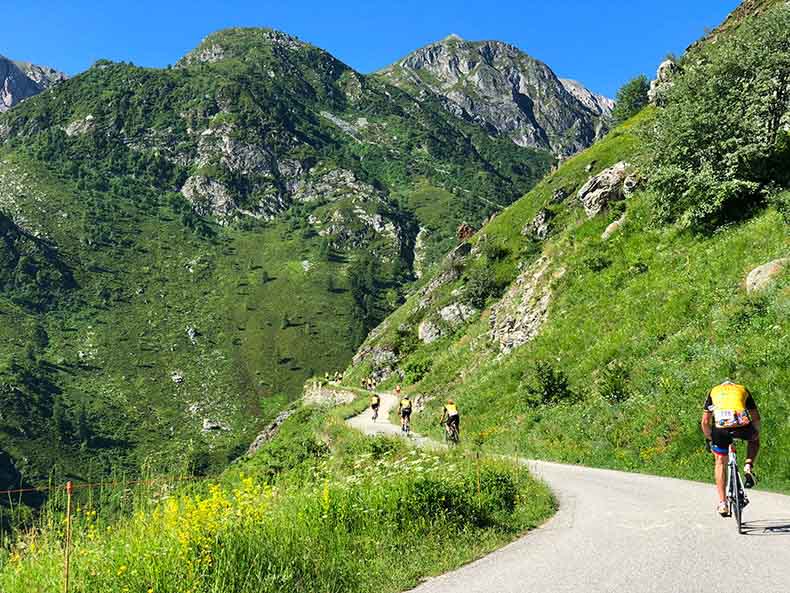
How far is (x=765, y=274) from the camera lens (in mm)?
21562

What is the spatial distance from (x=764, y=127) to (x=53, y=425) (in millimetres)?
181843

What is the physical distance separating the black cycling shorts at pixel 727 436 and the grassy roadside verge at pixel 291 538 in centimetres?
353

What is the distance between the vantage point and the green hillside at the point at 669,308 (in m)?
18.5

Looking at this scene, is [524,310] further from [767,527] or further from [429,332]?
[429,332]

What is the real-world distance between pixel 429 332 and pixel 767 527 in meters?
61.6

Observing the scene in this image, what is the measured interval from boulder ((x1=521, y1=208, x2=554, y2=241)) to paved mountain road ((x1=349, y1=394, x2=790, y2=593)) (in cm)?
5361

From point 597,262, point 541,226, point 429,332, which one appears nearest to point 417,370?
point 429,332

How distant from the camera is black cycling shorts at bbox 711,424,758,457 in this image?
32.9 ft

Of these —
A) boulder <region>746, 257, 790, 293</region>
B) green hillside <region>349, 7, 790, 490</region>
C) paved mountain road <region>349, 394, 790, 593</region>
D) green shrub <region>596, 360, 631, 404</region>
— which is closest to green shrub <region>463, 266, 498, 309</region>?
green hillside <region>349, 7, 790, 490</region>

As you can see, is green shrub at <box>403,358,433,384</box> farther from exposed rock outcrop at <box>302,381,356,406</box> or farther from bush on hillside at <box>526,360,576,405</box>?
bush on hillside at <box>526,360,576,405</box>

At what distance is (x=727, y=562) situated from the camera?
312 inches

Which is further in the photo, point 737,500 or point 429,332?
point 429,332

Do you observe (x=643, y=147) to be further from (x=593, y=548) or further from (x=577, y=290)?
(x=593, y=548)

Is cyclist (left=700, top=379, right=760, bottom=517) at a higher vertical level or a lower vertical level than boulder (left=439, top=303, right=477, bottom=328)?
lower
